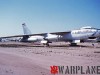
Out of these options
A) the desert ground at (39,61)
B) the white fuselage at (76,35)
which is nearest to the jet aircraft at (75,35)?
the white fuselage at (76,35)

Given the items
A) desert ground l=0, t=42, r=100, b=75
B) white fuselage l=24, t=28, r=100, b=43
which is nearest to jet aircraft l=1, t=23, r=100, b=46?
white fuselage l=24, t=28, r=100, b=43

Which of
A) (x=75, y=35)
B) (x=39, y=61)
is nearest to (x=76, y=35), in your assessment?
(x=75, y=35)

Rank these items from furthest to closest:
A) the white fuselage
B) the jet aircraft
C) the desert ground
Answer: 1. the jet aircraft
2. the white fuselage
3. the desert ground

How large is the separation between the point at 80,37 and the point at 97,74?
82.3 ft

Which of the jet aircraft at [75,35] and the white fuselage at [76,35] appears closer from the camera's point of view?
the white fuselage at [76,35]

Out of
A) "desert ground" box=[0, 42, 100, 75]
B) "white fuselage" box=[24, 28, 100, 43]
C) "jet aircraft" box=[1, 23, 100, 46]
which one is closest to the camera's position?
"desert ground" box=[0, 42, 100, 75]

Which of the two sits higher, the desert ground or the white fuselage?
the white fuselage

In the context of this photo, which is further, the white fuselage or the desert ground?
the white fuselage

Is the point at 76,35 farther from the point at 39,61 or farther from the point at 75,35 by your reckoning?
the point at 39,61

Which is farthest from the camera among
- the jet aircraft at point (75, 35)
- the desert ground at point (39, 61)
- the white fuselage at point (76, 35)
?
the jet aircraft at point (75, 35)

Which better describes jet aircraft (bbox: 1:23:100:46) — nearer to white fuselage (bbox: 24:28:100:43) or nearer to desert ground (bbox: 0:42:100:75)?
white fuselage (bbox: 24:28:100:43)

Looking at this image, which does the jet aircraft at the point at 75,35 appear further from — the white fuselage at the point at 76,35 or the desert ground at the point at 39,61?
the desert ground at the point at 39,61

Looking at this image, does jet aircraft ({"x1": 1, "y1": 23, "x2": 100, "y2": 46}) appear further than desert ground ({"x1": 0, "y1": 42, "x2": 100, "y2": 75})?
Yes

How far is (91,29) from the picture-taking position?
104ft
